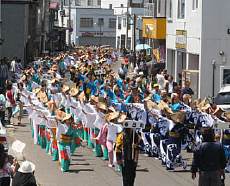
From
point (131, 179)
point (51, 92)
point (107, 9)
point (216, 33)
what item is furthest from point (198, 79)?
point (107, 9)

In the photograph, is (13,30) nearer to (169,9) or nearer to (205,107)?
(169,9)

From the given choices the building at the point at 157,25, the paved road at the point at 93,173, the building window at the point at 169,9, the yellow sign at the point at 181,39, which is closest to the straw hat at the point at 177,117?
the paved road at the point at 93,173

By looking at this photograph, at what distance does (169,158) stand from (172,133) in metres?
0.60

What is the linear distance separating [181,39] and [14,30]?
1715 cm

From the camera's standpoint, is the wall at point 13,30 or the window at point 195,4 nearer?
the window at point 195,4

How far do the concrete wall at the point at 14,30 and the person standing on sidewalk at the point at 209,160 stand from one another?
33400mm

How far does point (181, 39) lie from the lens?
28.7m

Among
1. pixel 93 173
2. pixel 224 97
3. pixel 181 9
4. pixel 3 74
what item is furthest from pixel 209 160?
pixel 181 9

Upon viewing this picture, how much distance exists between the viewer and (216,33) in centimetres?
2456

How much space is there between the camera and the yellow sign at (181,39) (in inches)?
1095

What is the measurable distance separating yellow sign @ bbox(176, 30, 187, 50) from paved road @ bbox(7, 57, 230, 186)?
12427 mm

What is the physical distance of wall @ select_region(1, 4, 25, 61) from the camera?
137 ft

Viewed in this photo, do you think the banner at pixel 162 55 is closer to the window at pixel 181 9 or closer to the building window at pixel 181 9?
the window at pixel 181 9

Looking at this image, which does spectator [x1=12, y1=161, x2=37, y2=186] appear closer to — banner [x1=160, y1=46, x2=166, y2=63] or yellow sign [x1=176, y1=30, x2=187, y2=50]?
yellow sign [x1=176, y1=30, x2=187, y2=50]
